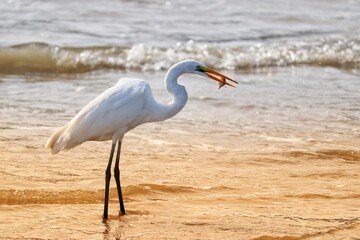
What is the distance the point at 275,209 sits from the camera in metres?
6.36

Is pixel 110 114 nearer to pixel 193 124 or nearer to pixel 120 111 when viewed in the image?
pixel 120 111

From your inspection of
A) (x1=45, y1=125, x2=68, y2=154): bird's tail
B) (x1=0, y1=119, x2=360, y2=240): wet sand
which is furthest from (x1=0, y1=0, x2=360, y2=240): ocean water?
(x1=45, y1=125, x2=68, y2=154): bird's tail

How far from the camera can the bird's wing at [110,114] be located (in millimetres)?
6141

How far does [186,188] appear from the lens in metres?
6.95

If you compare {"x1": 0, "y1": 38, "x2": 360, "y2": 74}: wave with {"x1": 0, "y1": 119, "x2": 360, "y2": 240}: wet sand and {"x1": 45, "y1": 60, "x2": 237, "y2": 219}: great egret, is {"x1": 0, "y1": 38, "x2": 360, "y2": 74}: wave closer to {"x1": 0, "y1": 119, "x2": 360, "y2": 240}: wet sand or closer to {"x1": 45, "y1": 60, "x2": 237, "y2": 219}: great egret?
{"x1": 0, "y1": 119, "x2": 360, "y2": 240}: wet sand

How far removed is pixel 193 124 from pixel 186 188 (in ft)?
8.55

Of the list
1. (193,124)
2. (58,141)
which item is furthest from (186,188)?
(193,124)

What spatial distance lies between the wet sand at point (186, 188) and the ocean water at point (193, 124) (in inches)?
0.5

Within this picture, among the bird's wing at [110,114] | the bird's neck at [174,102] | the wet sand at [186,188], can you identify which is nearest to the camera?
the wet sand at [186,188]

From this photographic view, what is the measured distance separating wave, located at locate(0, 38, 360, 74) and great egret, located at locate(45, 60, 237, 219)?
7306 millimetres

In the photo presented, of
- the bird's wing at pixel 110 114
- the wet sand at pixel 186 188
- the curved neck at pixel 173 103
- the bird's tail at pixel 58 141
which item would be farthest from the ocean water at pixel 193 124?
the curved neck at pixel 173 103

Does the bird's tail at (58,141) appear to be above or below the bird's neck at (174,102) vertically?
below

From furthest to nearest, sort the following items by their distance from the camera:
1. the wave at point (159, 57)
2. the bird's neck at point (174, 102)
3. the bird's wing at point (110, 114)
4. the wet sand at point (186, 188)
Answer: the wave at point (159, 57)
the bird's neck at point (174, 102)
the bird's wing at point (110, 114)
the wet sand at point (186, 188)

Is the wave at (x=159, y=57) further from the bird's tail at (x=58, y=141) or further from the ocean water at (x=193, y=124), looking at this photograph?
the bird's tail at (x=58, y=141)
